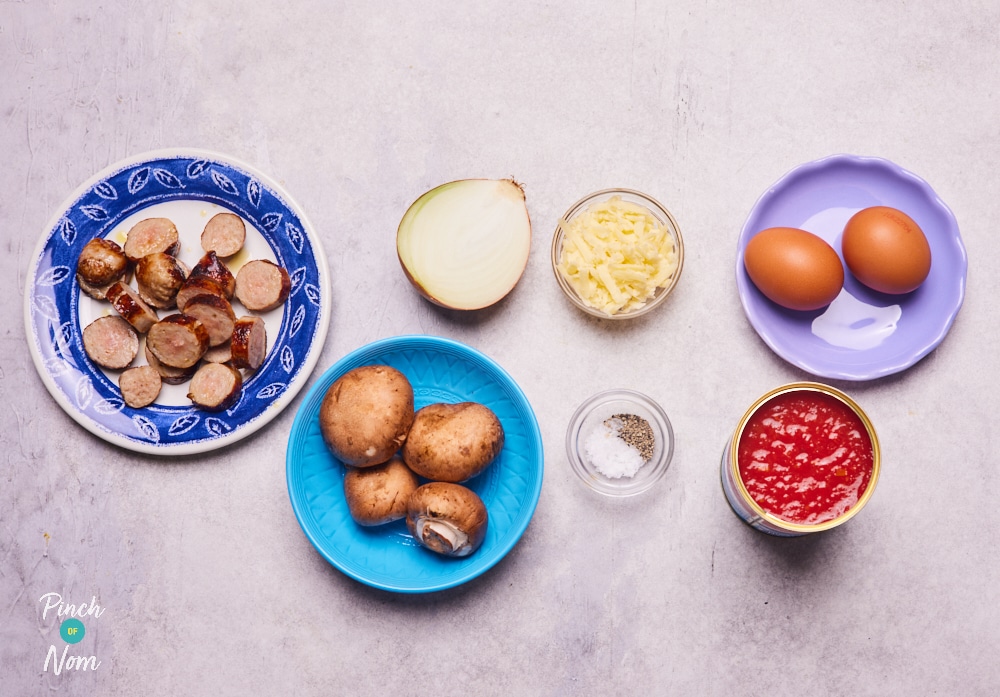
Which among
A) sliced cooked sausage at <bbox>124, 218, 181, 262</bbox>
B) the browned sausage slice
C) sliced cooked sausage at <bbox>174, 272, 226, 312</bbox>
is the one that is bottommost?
the browned sausage slice

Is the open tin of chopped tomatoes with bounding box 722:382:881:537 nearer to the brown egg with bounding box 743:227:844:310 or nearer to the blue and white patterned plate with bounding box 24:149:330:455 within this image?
the brown egg with bounding box 743:227:844:310

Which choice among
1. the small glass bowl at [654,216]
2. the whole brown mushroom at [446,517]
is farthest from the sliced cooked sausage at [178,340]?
the small glass bowl at [654,216]

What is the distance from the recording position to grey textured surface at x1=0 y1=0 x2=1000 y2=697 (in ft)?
4.87

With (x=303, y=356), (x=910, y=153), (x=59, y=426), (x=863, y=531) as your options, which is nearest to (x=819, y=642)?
(x=863, y=531)

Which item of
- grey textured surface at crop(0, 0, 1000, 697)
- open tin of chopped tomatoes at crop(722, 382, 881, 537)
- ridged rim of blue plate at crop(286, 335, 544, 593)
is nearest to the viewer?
open tin of chopped tomatoes at crop(722, 382, 881, 537)

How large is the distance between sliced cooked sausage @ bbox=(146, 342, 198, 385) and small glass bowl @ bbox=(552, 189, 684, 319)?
33.0 inches

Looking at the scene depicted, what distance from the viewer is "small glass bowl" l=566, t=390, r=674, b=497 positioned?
1443mm

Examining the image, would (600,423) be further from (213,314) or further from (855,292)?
(213,314)

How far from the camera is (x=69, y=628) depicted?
59.7 inches

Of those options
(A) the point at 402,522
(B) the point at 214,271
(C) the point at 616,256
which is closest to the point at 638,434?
(C) the point at 616,256

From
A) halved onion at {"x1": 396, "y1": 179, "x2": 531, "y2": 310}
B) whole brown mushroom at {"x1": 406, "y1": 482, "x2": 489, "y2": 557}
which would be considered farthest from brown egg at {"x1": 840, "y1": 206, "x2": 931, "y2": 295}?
whole brown mushroom at {"x1": 406, "y1": 482, "x2": 489, "y2": 557}

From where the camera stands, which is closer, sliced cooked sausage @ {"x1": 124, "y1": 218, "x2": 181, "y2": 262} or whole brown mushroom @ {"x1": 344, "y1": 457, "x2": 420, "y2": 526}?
whole brown mushroom @ {"x1": 344, "y1": 457, "x2": 420, "y2": 526}

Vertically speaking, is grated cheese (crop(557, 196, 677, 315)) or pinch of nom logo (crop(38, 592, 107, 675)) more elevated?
grated cheese (crop(557, 196, 677, 315))

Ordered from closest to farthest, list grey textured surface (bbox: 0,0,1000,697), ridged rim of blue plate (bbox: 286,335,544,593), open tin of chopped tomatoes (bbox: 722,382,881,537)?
open tin of chopped tomatoes (bbox: 722,382,881,537)
ridged rim of blue plate (bbox: 286,335,544,593)
grey textured surface (bbox: 0,0,1000,697)
